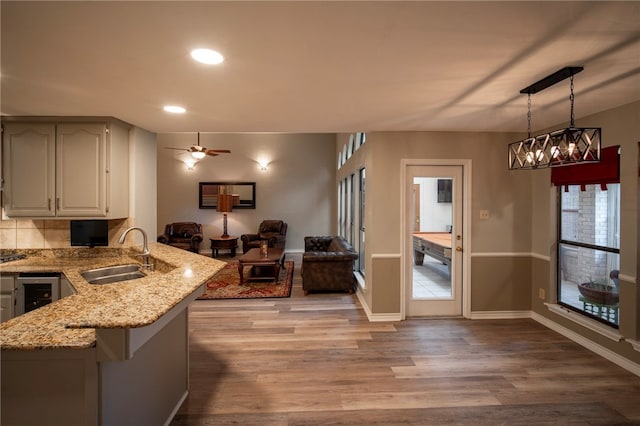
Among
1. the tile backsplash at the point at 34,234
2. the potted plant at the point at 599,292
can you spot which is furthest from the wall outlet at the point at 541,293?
the tile backsplash at the point at 34,234

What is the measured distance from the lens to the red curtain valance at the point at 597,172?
262cm

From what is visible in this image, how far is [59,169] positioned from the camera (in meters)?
2.95

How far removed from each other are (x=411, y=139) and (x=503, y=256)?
1.88 metres

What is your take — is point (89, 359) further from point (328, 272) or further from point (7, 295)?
point (328, 272)

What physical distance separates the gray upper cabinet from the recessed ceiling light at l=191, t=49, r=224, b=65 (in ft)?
6.15

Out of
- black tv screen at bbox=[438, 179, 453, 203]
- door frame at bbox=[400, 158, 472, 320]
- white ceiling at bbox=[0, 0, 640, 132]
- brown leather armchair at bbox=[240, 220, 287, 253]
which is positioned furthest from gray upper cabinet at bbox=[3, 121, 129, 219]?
brown leather armchair at bbox=[240, 220, 287, 253]

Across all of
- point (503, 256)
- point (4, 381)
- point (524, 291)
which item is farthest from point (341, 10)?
point (524, 291)

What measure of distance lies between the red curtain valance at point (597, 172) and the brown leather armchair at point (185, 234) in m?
7.32

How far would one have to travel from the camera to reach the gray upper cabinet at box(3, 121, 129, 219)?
291 centimetres

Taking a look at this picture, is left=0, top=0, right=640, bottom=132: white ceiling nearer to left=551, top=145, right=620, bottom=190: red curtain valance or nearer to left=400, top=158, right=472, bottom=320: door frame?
left=551, top=145, right=620, bottom=190: red curtain valance

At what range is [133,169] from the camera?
10.8 feet

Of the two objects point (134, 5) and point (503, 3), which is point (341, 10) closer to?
point (503, 3)

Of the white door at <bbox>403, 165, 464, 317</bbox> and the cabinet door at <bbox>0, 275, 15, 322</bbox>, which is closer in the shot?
the cabinet door at <bbox>0, 275, 15, 322</bbox>

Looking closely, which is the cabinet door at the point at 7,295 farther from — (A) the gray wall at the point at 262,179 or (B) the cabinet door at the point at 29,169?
(A) the gray wall at the point at 262,179
